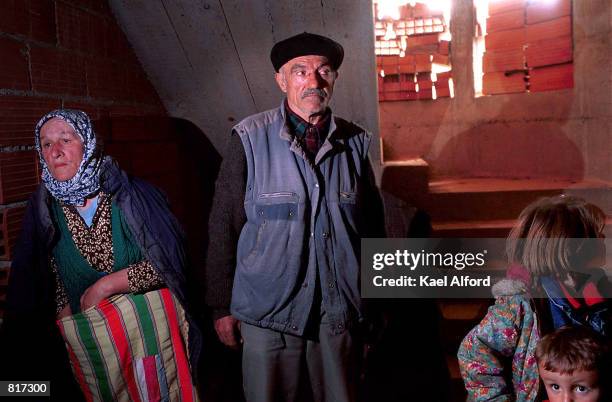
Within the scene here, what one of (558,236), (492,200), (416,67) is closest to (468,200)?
(492,200)

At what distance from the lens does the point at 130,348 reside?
1630mm

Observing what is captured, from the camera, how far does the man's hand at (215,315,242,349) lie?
1.65 m

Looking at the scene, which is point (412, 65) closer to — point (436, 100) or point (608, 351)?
point (436, 100)

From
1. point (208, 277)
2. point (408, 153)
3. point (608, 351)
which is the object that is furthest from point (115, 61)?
point (408, 153)

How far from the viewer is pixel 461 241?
3076 millimetres

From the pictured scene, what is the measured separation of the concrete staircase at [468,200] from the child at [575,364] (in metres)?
1.50

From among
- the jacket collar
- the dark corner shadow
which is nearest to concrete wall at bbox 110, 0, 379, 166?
the dark corner shadow

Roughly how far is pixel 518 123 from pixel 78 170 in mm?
4018

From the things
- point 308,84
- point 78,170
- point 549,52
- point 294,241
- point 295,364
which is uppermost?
point 549,52


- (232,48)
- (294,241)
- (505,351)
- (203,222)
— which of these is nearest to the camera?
(505,351)

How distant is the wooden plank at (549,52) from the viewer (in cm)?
415

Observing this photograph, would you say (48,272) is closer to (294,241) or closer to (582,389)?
(294,241)

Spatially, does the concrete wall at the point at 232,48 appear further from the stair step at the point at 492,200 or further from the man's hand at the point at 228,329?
the man's hand at the point at 228,329

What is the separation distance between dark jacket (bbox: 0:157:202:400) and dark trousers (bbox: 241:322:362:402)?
0.26 metres
